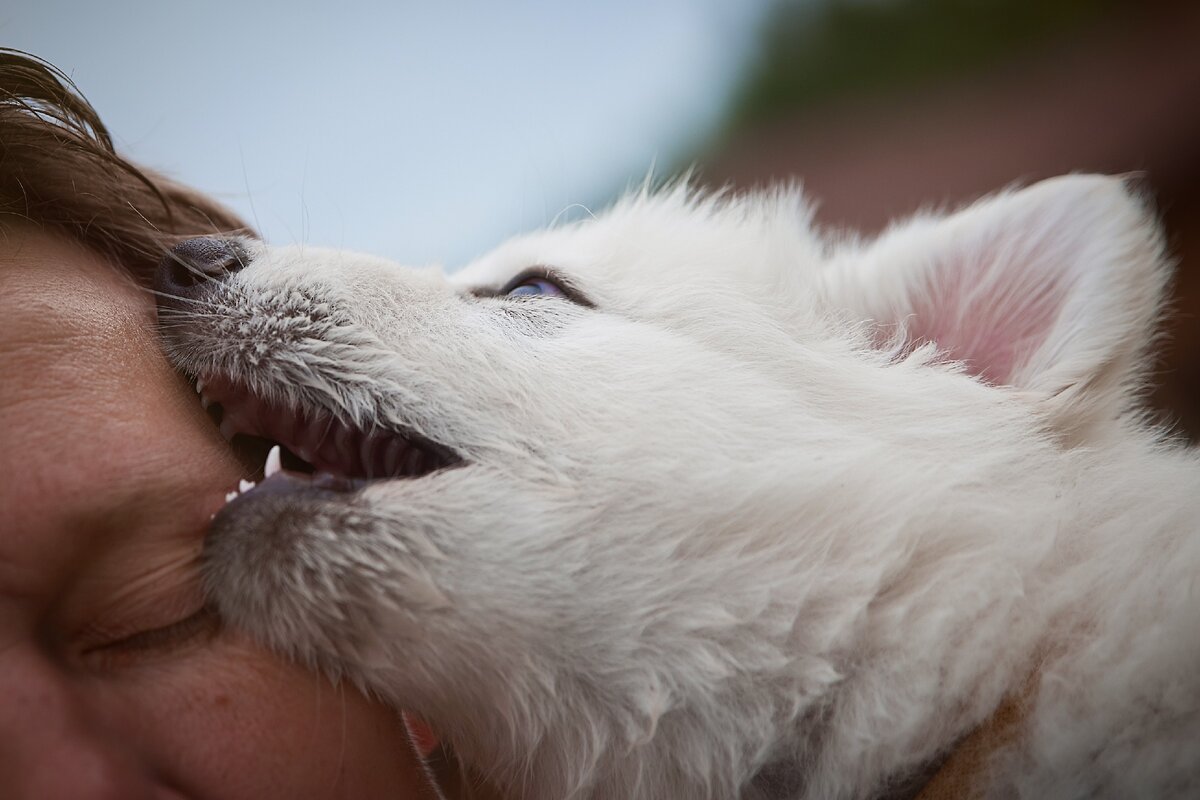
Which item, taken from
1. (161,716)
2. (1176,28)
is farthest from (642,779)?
(1176,28)

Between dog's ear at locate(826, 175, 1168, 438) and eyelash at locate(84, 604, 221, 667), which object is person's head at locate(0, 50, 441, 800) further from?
dog's ear at locate(826, 175, 1168, 438)

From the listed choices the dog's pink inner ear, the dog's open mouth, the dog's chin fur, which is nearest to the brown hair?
the dog's chin fur

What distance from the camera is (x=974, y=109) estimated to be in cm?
397

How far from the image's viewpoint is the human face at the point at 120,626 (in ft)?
3.26

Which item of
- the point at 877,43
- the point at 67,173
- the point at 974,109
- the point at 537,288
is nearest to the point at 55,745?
the point at 67,173

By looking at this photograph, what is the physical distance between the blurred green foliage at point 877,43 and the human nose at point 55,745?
4.19 metres

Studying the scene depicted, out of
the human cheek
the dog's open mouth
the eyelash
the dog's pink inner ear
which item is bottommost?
the human cheek

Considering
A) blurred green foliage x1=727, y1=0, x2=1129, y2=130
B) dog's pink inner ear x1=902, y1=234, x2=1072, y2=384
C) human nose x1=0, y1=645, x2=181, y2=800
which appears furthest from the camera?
blurred green foliage x1=727, y1=0, x2=1129, y2=130

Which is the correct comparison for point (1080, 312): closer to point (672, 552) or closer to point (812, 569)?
point (812, 569)

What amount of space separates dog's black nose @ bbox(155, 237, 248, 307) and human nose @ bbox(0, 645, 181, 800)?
0.68 meters

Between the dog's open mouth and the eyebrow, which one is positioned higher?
the eyebrow

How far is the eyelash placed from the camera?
3.51 ft

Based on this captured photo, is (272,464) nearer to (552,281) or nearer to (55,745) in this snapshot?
(55,745)

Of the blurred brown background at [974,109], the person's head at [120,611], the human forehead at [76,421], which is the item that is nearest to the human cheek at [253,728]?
the person's head at [120,611]
